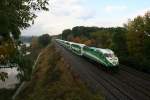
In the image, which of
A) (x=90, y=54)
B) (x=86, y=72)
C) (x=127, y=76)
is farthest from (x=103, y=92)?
(x=90, y=54)

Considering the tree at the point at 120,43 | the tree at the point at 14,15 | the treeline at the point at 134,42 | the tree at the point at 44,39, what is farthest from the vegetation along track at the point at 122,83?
the tree at the point at 44,39

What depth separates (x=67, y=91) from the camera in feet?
85.2

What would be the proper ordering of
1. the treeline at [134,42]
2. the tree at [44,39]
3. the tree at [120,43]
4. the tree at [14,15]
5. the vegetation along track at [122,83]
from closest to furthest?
the tree at [14,15] → the vegetation along track at [122,83] → the treeline at [134,42] → the tree at [120,43] → the tree at [44,39]

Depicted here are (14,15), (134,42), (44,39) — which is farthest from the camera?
(44,39)

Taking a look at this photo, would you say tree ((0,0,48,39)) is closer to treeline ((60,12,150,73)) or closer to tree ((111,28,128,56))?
treeline ((60,12,150,73))

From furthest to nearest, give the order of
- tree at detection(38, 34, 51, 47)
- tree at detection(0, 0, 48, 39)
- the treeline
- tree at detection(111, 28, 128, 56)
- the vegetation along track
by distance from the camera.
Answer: tree at detection(38, 34, 51, 47), tree at detection(111, 28, 128, 56), the treeline, the vegetation along track, tree at detection(0, 0, 48, 39)

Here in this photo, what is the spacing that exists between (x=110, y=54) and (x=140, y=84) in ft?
31.4

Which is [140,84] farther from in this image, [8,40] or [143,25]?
[143,25]

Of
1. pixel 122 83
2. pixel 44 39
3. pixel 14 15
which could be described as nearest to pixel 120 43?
pixel 122 83

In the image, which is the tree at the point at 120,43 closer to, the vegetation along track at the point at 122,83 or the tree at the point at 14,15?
the vegetation along track at the point at 122,83

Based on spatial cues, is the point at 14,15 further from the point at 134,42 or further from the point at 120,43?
the point at 120,43

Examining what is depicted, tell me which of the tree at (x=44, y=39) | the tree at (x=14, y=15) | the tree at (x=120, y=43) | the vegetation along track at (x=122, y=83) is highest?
the tree at (x=14, y=15)

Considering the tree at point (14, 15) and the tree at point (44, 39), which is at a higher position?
the tree at point (14, 15)

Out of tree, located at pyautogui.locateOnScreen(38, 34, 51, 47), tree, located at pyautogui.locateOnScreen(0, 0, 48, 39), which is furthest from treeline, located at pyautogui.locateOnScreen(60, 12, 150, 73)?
tree, located at pyautogui.locateOnScreen(38, 34, 51, 47)
